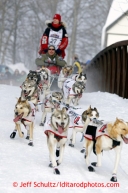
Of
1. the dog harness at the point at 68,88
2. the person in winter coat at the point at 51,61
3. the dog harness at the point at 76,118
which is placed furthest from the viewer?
the person in winter coat at the point at 51,61

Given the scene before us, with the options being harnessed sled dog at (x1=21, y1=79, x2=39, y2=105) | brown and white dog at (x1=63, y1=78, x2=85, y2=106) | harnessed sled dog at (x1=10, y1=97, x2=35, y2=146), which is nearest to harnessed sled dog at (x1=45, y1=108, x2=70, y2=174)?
harnessed sled dog at (x1=10, y1=97, x2=35, y2=146)

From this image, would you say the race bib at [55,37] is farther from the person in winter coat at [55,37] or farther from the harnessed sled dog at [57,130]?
the harnessed sled dog at [57,130]

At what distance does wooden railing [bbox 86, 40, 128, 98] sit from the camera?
1530 centimetres

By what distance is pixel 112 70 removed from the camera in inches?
670

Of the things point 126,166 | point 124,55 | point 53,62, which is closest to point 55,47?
point 53,62

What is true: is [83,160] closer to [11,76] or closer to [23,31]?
[11,76]

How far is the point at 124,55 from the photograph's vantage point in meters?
15.4

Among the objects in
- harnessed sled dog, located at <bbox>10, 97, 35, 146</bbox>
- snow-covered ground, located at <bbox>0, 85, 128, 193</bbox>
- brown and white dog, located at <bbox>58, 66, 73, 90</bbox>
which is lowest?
snow-covered ground, located at <bbox>0, 85, 128, 193</bbox>

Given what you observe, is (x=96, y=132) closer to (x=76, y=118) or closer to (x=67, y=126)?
(x=67, y=126)

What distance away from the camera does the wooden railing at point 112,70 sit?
50.2 feet

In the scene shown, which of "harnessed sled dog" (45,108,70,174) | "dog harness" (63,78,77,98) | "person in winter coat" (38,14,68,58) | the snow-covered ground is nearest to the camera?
the snow-covered ground

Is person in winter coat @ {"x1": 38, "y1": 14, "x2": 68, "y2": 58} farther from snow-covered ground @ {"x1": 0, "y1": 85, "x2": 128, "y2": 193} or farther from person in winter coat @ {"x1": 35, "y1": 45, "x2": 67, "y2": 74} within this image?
snow-covered ground @ {"x1": 0, "y1": 85, "x2": 128, "y2": 193}

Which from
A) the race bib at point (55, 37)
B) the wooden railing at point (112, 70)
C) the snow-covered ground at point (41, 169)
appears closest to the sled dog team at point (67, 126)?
the snow-covered ground at point (41, 169)

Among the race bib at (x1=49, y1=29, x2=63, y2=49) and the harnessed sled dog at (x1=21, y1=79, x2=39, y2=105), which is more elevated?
the race bib at (x1=49, y1=29, x2=63, y2=49)
